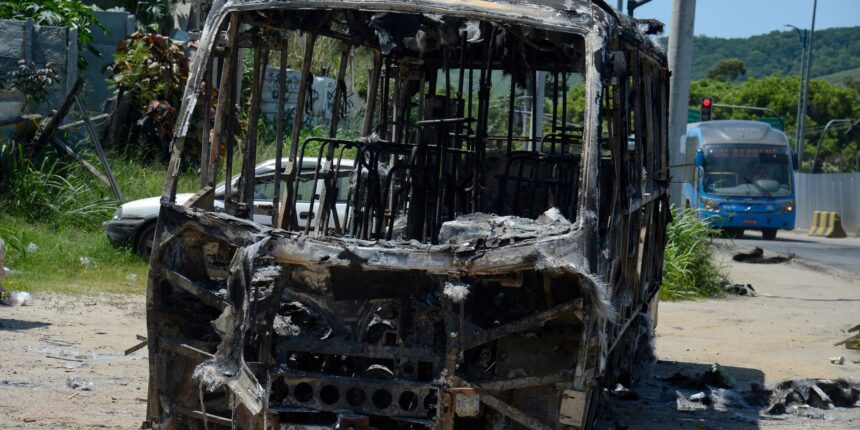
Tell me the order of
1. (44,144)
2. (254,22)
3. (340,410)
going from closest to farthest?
(340,410)
(254,22)
(44,144)

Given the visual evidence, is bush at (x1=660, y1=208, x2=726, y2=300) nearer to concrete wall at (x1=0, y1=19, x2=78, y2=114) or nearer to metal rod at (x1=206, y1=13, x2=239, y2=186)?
concrete wall at (x1=0, y1=19, x2=78, y2=114)

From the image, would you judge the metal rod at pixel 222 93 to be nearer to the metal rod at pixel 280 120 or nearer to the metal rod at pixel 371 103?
the metal rod at pixel 280 120

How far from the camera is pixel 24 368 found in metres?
7.48

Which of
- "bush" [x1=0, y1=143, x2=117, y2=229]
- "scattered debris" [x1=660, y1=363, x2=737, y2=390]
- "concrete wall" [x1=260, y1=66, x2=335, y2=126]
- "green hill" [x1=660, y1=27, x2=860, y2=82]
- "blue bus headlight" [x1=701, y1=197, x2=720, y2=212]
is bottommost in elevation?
"blue bus headlight" [x1=701, y1=197, x2=720, y2=212]

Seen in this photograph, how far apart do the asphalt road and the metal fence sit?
432cm

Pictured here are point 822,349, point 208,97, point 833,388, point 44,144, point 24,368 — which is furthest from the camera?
point 44,144

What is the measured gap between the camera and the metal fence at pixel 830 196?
36625 mm

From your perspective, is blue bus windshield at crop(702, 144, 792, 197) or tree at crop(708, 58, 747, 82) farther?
tree at crop(708, 58, 747, 82)

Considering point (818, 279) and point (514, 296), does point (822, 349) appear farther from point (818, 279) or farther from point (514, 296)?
point (818, 279)

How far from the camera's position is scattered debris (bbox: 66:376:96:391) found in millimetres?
6957

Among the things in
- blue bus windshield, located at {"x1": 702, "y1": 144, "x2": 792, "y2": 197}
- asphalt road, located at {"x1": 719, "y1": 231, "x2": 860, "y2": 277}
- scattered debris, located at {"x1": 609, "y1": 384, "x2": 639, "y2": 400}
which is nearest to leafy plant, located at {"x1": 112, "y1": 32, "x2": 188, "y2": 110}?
asphalt road, located at {"x1": 719, "y1": 231, "x2": 860, "y2": 277}

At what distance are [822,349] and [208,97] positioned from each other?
6855 millimetres

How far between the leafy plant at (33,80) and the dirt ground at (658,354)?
17.9ft

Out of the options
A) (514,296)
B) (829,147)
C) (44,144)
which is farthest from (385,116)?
(829,147)
